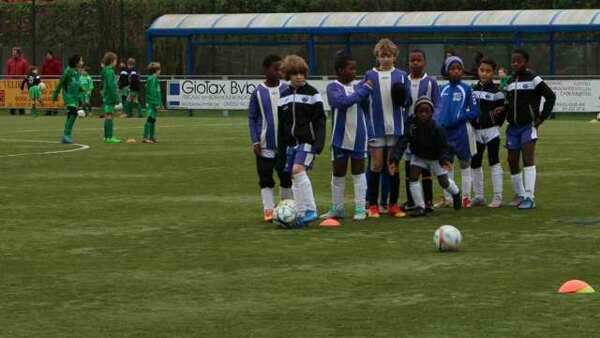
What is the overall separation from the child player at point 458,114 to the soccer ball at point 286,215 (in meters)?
2.45

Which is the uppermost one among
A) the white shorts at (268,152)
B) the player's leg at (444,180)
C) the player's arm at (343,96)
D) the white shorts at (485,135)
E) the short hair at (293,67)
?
the short hair at (293,67)

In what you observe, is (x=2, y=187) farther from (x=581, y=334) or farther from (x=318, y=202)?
(x=581, y=334)

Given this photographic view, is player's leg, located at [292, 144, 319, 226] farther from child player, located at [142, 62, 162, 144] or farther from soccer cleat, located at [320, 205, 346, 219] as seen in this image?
child player, located at [142, 62, 162, 144]

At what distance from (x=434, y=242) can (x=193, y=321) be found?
3.87 m

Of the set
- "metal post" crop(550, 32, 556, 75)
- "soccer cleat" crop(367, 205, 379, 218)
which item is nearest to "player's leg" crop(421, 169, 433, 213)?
"soccer cleat" crop(367, 205, 379, 218)

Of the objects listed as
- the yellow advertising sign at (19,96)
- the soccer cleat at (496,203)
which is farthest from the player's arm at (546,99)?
the yellow advertising sign at (19,96)

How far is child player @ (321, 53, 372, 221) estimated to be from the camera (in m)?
14.9

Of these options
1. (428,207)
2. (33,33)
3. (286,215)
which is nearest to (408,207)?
(428,207)

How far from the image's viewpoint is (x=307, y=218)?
584 inches

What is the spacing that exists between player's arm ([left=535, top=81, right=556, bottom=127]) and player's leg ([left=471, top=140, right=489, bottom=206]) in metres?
0.80

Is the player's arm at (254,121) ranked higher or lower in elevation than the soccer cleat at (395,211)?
higher

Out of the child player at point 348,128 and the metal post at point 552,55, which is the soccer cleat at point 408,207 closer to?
the child player at point 348,128

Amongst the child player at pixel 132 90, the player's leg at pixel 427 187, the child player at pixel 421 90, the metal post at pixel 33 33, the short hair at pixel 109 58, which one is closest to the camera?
the child player at pixel 421 90

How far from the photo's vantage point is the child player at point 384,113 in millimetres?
15406
